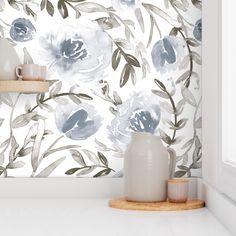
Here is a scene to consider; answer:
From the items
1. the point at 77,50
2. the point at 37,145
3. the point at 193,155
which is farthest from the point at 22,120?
the point at 193,155

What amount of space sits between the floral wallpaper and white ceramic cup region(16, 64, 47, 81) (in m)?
Answer: 0.09

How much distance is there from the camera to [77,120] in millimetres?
2102

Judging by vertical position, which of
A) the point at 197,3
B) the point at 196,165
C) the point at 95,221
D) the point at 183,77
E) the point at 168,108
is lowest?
the point at 95,221

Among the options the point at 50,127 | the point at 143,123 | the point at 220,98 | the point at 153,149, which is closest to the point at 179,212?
the point at 153,149

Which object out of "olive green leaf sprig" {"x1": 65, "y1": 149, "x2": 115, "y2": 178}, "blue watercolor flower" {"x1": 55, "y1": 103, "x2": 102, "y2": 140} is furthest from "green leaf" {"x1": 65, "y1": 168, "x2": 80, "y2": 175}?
"blue watercolor flower" {"x1": 55, "y1": 103, "x2": 102, "y2": 140}

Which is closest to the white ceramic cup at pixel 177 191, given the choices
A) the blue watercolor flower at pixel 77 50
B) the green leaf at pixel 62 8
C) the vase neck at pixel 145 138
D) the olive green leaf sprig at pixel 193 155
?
the vase neck at pixel 145 138

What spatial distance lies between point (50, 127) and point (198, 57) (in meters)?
0.61

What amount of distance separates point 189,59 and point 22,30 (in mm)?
631

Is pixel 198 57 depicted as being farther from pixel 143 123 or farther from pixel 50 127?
pixel 50 127

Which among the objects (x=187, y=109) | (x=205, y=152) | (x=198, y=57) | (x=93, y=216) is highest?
(x=198, y=57)

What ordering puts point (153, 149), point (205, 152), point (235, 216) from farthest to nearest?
point (205, 152), point (153, 149), point (235, 216)

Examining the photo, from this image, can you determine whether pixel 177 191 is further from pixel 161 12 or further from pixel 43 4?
pixel 43 4

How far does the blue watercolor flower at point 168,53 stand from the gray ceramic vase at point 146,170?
0.38 meters

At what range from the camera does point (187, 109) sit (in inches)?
83.5
